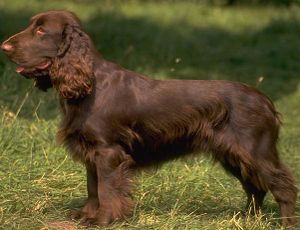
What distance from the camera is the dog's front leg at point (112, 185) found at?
542 cm

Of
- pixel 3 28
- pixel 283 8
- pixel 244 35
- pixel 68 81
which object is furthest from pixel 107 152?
pixel 283 8

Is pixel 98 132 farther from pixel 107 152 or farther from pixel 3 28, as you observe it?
pixel 3 28

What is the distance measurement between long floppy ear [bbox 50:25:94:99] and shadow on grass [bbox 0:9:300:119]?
4.25 meters

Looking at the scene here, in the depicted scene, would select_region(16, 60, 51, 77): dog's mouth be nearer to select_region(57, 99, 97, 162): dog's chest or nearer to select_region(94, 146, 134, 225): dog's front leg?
select_region(57, 99, 97, 162): dog's chest

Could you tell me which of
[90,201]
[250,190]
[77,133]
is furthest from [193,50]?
[77,133]

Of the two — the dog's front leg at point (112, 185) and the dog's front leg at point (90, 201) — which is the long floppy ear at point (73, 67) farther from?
the dog's front leg at point (90, 201)

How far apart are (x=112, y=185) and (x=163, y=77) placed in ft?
20.5

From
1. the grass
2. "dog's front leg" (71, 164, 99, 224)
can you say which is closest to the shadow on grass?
the grass

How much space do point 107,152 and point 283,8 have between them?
14.7 m

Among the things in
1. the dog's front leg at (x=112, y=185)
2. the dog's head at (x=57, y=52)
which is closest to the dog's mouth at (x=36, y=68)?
the dog's head at (x=57, y=52)

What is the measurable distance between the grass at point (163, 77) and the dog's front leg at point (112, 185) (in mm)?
131

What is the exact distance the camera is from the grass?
575 centimetres

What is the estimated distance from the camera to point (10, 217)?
5.46 metres

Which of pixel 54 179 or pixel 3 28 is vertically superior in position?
pixel 54 179
